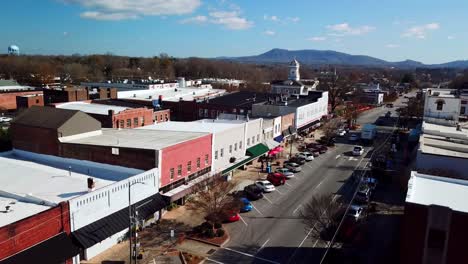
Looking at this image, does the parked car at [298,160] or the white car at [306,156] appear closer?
the parked car at [298,160]

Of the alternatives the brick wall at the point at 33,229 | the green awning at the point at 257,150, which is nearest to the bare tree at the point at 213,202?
the brick wall at the point at 33,229

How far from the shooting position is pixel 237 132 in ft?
150

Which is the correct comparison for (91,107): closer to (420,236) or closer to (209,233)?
(209,233)

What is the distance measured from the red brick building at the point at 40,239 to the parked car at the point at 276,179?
979 inches

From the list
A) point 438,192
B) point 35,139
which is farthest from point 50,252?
point 438,192

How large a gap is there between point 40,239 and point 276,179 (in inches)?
1066

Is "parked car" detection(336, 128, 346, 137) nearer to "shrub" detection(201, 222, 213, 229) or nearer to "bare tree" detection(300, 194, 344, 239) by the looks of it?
"bare tree" detection(300, 194, 344, 239)

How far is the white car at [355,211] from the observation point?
3377 cm

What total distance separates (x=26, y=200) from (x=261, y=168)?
29.6 m

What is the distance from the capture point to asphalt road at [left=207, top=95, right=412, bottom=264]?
90.2 ft

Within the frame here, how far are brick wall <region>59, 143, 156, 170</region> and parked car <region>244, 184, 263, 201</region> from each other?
1140 centimetres

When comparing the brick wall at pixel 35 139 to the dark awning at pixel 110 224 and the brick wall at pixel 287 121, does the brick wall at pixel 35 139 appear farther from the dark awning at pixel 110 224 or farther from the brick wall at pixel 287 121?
the brick wall at pixel 287 121

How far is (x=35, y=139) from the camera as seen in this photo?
37.2 metres

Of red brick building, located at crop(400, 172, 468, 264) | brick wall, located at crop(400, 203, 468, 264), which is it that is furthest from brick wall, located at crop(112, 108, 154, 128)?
brick wall, located at crop(400, 203, 468, 264)
